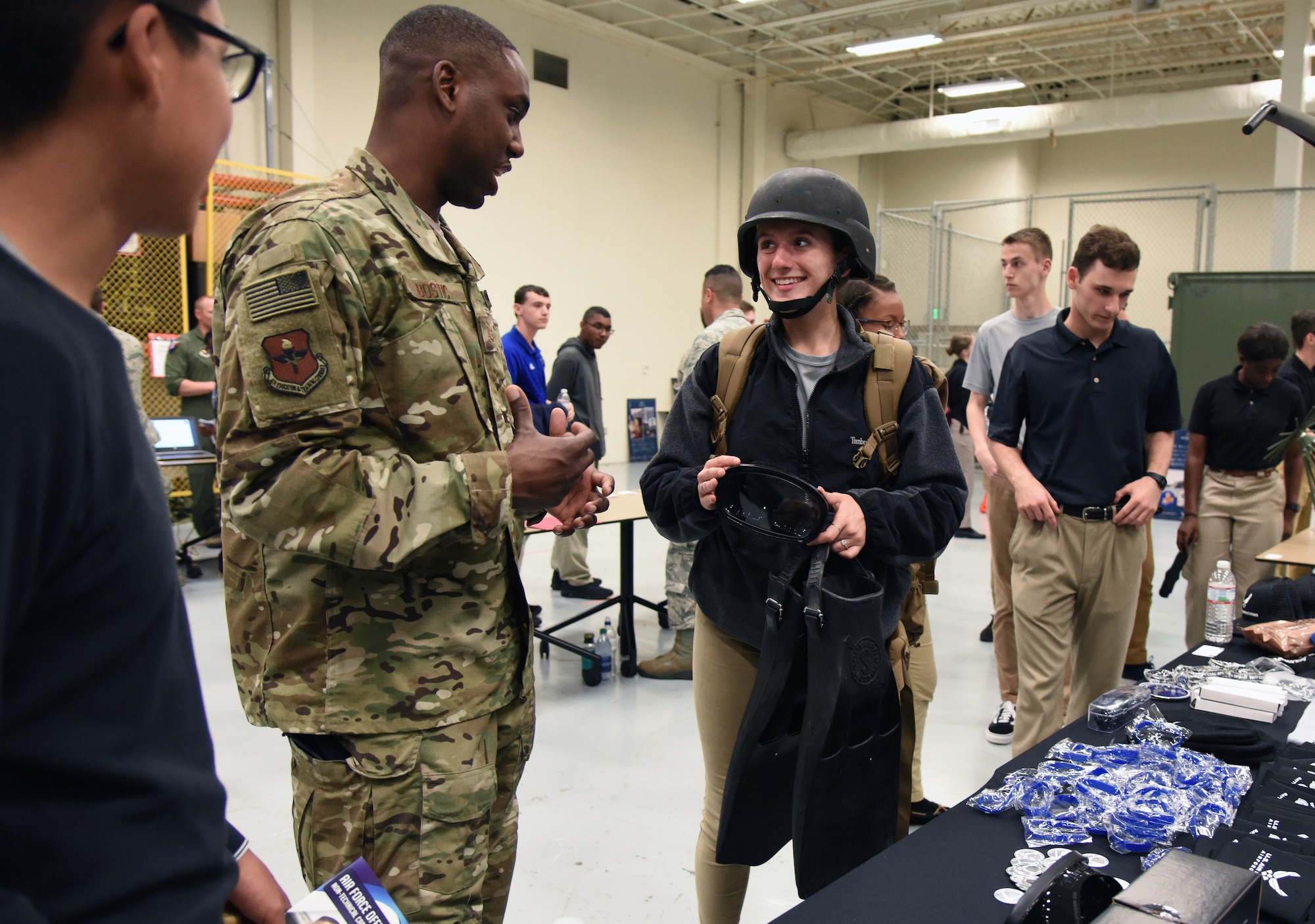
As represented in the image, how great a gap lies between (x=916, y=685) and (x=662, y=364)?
1002 cm

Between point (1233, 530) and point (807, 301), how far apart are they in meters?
3.22

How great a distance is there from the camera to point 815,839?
1568 mm

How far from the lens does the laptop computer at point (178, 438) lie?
18.7 ft

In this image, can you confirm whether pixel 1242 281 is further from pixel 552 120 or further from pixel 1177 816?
pixel 1177 816

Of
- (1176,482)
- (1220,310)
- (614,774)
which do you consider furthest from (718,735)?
(1220,310)

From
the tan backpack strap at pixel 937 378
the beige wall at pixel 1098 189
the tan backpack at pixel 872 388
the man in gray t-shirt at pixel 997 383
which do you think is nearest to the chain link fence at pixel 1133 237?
the beige wall at pixel 1098 189

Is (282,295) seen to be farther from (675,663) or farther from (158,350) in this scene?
(158,350)

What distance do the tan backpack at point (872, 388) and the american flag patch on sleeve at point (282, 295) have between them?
0.97 m

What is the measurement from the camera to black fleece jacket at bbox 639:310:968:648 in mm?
1834

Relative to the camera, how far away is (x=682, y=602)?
4.47 meters

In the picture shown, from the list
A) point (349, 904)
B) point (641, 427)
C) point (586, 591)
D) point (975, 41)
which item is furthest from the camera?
point (641, 427)

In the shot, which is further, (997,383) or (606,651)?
(606,651)

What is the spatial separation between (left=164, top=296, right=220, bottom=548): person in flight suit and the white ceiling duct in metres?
9.40

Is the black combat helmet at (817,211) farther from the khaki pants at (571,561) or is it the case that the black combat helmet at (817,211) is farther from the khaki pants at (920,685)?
the khaki pants at (571,561)
